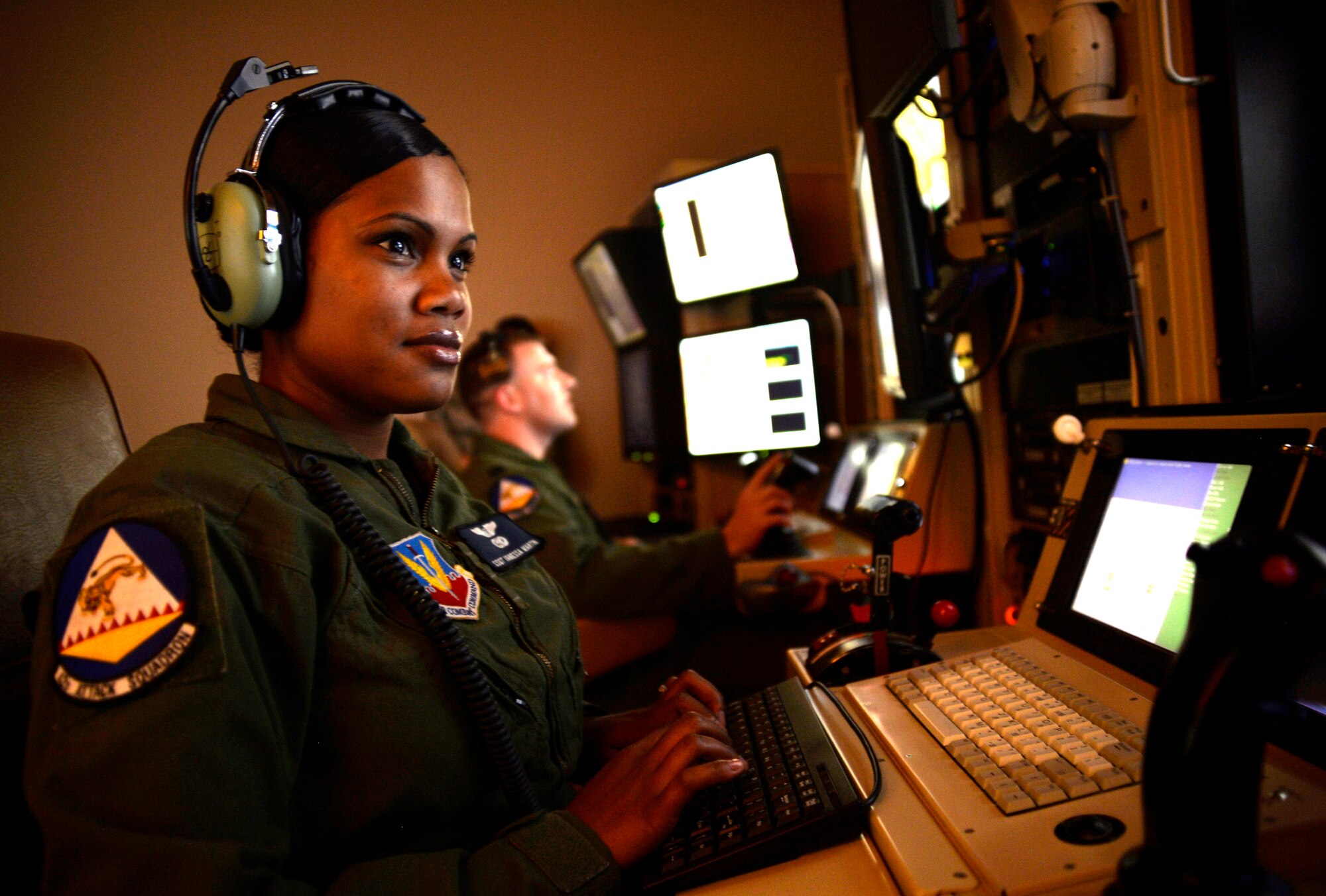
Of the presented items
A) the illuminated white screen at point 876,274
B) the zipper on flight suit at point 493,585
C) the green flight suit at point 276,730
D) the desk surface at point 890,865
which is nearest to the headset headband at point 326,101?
the green flight suit at point 276,730

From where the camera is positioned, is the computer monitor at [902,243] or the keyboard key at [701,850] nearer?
the keyboard key at [701,850]

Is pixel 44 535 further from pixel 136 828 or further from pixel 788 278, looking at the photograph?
pixel 788 278

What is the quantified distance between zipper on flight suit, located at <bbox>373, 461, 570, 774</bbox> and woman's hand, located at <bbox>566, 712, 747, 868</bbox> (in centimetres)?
14

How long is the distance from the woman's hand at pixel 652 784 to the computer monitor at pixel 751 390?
1276mm

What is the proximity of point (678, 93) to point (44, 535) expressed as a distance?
299cm

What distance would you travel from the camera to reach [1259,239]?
33.0 inches

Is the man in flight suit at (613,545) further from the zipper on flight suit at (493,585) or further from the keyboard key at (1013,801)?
the keyboard key at (1013,801)

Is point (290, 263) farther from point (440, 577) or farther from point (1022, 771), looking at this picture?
point (1022, 771)

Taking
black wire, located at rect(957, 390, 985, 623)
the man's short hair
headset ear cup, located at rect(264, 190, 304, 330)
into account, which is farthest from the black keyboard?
the man's short hair

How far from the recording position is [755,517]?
1789 mm

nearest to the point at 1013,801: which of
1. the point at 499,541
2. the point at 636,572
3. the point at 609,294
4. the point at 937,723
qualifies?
the point at 937,723

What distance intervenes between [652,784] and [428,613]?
24cm

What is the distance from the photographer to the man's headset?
27.9 inches

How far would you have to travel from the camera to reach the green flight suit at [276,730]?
459 millimetres
